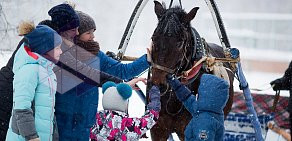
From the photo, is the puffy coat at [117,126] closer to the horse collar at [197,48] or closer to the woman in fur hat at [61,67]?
the woman in fur hat at [61,67]

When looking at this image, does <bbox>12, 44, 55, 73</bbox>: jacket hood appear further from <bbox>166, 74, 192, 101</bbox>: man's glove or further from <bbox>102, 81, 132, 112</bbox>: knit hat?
<bbox>166, 74, 192, 101</bbox>: man's glove

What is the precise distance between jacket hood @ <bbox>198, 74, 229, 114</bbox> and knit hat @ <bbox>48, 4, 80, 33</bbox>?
3.14ft

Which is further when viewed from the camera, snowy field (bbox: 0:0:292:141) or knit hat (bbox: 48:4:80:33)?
snowy field (bbox: 0:0:292:141)

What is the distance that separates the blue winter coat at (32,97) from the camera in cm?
259

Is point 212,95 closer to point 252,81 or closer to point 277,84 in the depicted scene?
point 277,84

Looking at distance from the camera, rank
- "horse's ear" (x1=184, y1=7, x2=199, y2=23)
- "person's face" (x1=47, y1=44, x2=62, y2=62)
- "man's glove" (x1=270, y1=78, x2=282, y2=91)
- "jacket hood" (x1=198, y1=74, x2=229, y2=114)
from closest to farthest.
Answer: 1. "person's face" (x1=47, y1=44, x2=62, y2=62)
2. "jacket hood" (x1=198, y1=74, x2=229, y2=114)
3. "horse's ear" (x1=184, y1=7, x2=199, y2=23)
4. "man's glove" (x1=270, y1=78, x2=282, y2=91)

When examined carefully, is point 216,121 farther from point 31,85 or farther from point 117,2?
point 117,2

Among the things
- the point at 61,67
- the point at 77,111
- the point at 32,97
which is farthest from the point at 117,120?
the point at 32,97

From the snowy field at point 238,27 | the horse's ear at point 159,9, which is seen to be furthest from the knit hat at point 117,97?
the snowy field at point 238,27

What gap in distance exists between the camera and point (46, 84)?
2773mm

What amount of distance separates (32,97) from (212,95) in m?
1.20

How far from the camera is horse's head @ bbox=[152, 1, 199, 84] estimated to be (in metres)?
3.49

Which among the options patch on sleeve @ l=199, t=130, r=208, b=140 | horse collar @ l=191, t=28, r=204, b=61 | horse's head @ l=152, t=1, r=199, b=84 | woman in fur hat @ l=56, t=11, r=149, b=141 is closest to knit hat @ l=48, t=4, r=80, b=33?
woman in fur hat @ l=56, t=11, r=149, b=141

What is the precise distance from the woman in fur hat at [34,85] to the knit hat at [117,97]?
396 millimetres
